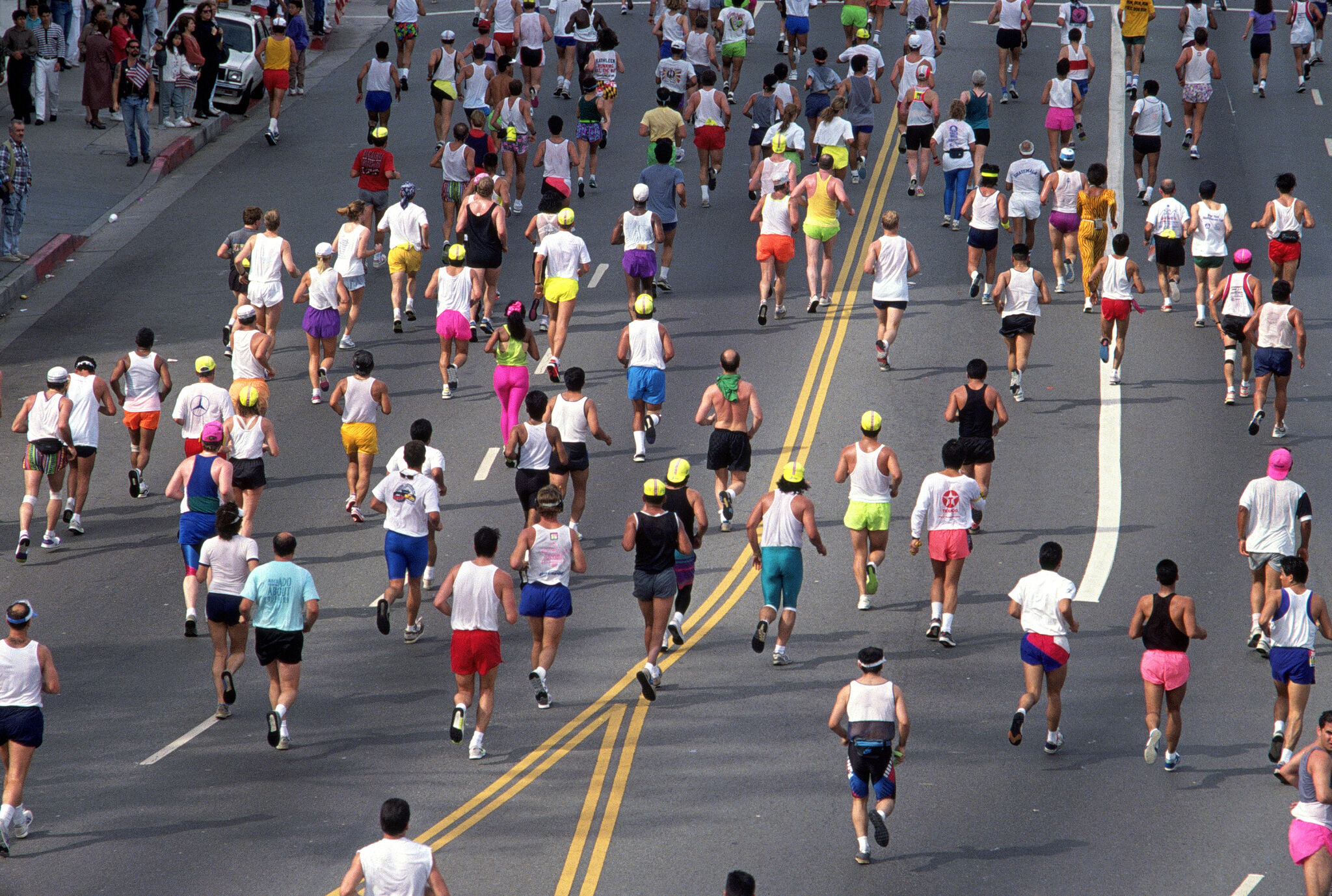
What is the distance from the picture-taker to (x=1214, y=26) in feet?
116

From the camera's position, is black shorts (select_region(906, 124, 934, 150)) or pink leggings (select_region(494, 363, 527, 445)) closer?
pink leggings (select_region(494, 363, 527, 445))

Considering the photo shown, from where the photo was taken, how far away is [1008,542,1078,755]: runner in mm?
14039

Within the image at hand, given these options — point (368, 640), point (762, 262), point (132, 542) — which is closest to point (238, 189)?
point (762, 262)

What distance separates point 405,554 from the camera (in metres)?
16.0

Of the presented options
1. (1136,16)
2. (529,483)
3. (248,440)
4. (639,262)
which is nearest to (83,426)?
(248,440)

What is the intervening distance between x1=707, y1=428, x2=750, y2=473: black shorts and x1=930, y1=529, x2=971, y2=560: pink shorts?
293 cm

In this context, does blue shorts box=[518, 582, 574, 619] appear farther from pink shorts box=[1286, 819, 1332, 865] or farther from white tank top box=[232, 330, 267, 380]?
white tank top box=[232, 330, 267, 380]

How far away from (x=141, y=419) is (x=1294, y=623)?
12.3m

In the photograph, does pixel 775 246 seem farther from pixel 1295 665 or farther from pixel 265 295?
pixel 1295 665

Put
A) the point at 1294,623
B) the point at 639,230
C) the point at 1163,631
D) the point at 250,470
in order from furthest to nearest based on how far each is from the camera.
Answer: the point at 639,230 → the point at 250,470 → the point at 1294,623 → the point at 1163,631

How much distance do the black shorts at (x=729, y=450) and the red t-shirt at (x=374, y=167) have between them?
9264mm

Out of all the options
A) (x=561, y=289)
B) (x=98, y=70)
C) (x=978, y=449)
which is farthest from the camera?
(x=98, y=70)

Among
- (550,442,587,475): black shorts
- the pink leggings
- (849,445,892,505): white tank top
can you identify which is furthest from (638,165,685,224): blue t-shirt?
(849,445,892,505): white tank top

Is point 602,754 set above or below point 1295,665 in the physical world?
below
